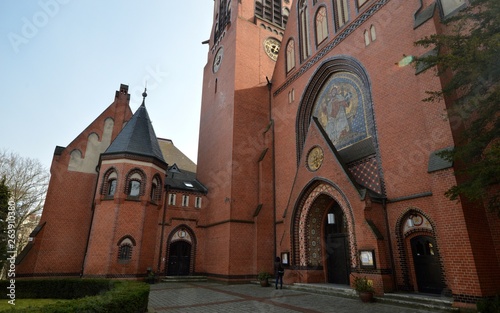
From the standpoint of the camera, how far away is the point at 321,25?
1886 cm

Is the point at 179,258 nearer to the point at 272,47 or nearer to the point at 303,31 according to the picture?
the point at 303,31

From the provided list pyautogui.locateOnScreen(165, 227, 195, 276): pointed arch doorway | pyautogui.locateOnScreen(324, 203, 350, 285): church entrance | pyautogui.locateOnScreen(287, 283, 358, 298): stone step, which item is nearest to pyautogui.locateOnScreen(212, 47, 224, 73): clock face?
pyautogui.locateOnScreen(165, 227, 195, 276): pointed arch doorway

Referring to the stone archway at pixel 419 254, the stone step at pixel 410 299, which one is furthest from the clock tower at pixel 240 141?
the stone archway at pixel 419 254

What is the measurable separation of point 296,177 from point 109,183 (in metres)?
12.1

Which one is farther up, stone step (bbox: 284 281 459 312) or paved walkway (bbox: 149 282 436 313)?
stone step (bbox: 284 281 459 312)

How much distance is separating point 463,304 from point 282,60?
18.4 meters

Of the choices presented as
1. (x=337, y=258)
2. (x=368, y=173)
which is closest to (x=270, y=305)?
(x=337, y=258)

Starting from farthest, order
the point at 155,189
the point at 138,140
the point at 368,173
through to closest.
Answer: the point at 138,140 → the point at 155,189 → the point at 368,173

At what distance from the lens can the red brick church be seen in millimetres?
10531

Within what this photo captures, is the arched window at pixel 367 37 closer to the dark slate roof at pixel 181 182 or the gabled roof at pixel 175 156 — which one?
the dark slate roof at pixel 181 182

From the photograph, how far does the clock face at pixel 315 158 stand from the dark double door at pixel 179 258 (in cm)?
1130

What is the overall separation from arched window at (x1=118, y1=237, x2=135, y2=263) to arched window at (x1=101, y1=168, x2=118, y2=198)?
9.89ft

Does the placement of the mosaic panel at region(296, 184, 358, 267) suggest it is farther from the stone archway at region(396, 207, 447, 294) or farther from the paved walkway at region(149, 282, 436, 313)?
the stone archway at region(396, 207, 447, 294)

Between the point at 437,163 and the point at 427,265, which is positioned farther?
the point at 427,265
